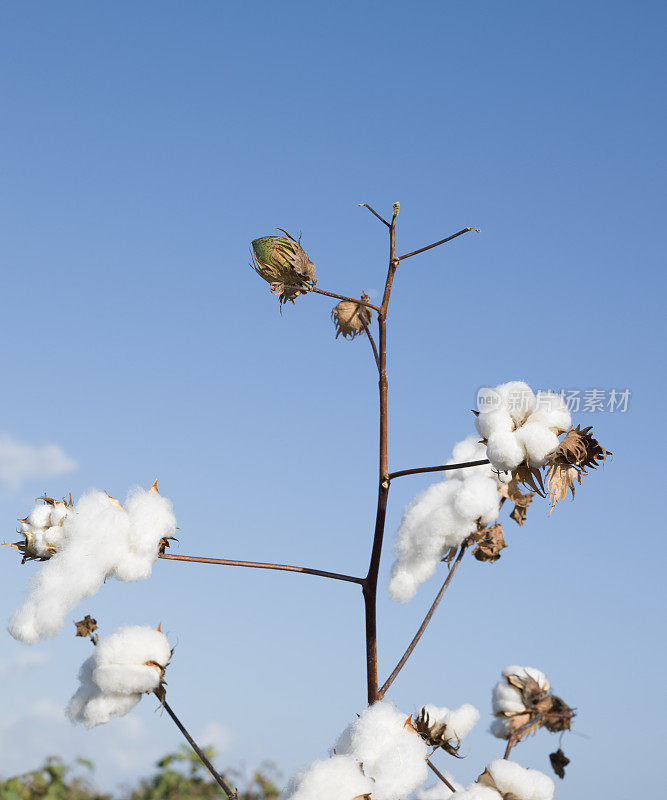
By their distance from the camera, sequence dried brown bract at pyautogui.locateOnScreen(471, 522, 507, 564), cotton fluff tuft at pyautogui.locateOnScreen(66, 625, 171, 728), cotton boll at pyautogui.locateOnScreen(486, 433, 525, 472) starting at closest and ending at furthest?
cotton boll at pyautogui.locateOnScreen(486, 433, 525, 472), cotton fluff tuft at pyautogui.locateOnScreen(66, 625, 171, 728), dried brown bract at pyautogui.locateOnScreen(471, 522, 507, 564)

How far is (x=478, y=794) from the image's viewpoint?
184 cm

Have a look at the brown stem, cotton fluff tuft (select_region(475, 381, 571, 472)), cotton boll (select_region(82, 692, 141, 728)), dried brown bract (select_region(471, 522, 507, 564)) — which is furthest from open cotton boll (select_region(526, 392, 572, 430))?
cotton boll (select_region(82, 692, 141, 728))

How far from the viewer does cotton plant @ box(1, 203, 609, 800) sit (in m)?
1.66

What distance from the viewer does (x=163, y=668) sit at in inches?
73.6

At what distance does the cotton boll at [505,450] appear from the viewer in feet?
5.61

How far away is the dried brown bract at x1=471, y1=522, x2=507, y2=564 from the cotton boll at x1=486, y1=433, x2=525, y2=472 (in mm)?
574

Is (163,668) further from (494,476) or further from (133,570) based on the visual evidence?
(494,476)

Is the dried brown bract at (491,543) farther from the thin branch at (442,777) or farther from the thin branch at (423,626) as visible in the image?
the thin branch at (442,777)

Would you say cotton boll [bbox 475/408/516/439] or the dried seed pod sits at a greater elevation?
the dried seed pod

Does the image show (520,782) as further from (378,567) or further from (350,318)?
(350,318)

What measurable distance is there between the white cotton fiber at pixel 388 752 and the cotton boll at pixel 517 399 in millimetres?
700

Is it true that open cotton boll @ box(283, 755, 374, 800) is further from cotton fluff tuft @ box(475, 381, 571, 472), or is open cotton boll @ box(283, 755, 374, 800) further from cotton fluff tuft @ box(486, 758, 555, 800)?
A: cotton fluff tuft @ box(475, 381, 571, 472)

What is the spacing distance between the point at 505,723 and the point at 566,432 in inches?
35.8

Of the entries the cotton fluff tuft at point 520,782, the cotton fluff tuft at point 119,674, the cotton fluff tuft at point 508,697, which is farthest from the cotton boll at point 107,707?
the cotton fluff tuft at point 508,697
